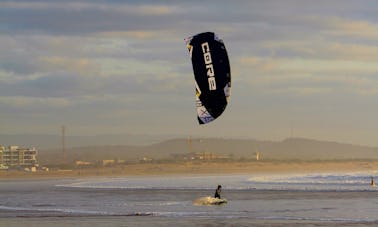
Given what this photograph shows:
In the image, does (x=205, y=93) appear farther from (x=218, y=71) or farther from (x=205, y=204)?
(x=205, y=204)

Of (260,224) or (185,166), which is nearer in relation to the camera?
(260,224)

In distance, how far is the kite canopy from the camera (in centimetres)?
2805

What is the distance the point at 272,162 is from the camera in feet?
618

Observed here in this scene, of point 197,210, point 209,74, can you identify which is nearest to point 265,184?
point 197,210

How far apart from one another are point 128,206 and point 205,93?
1190 centimetres

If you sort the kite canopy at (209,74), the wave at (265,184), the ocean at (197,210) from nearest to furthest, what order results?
the kite canopy at (209,74), the ocean at (197,210), the wave at (265,184)

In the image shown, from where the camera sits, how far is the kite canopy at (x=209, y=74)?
2805 cm

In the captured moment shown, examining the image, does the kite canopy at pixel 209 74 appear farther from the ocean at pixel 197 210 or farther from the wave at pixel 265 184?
the wave at pixel 265 184

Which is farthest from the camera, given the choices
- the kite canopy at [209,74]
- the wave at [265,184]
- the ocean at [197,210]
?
the wave at [265,184]

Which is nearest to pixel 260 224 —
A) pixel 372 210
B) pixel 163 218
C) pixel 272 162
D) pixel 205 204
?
pixel 163 218

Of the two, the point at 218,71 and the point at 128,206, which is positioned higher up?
the point at 218,71

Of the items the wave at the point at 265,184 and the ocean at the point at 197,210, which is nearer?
the ocean at the point at 197,210

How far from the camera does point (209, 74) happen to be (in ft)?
92.2

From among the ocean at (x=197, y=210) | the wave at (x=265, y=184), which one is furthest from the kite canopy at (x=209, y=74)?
the wave at (x=265, y=184)
